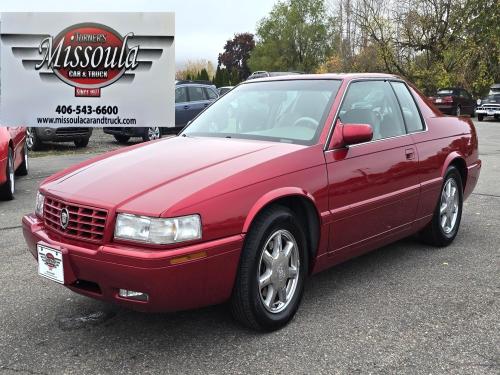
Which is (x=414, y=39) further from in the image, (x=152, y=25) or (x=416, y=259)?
(x=416, y=259)

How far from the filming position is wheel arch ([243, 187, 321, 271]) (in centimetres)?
315

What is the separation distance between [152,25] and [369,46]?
27.9 m

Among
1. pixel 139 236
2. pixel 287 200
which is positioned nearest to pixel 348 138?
pixel 287 200

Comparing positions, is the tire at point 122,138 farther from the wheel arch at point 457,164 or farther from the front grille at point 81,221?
the front grille at point 81,221

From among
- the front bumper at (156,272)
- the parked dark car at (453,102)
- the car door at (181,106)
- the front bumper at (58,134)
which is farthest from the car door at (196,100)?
the front bumper at (156,272)

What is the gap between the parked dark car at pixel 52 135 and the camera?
13.3 m

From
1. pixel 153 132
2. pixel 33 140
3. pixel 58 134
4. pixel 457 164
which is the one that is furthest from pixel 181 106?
pixel 457 164

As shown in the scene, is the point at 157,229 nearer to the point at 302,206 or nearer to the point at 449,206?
the point at 302,206

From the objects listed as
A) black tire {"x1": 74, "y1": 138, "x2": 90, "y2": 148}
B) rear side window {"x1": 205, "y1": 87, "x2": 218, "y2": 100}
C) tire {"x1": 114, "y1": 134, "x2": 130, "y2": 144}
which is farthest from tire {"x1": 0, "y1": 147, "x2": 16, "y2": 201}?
rear side window {"x1": 205, "y1": 87, "x2": 218, "y2": 100}

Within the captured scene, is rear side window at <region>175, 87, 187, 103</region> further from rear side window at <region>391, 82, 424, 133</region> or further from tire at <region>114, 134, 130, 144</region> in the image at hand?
rear side window at <region>391, 82, 424, 133</region>

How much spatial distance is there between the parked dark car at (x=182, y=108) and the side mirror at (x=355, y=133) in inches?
470

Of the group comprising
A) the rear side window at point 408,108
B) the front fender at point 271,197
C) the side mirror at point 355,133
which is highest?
the rear side window at point 408,108

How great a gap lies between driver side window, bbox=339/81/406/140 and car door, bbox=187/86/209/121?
12286 mm

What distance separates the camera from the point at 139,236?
110 inches
